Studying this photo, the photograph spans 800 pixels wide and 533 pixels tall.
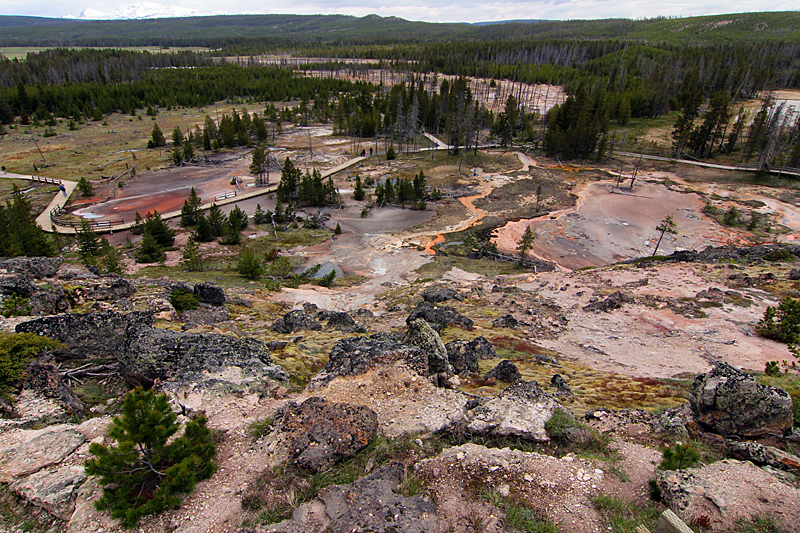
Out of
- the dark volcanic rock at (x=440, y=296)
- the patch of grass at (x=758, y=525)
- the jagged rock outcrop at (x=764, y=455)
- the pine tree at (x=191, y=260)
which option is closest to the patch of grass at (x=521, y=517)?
the patch of grass at (x=758, y=525)

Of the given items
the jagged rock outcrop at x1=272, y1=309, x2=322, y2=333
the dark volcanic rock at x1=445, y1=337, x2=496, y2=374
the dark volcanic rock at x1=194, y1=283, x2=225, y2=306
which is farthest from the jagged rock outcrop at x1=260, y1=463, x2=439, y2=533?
the dark volcanic rock at x1=194, y1=283, x2=225, y2=306

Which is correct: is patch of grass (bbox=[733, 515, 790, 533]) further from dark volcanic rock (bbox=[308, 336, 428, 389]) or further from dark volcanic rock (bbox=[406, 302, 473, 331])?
dark volcanic rock (bbox=[406, 302, 473, 331])

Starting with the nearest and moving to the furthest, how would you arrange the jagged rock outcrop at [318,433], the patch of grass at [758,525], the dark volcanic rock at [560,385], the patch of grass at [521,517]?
the patch of grass at [758,525], the patch of grass at [521,517], the jagged rock outcrop at [318,433], the dark volcanic rock at [560,385]

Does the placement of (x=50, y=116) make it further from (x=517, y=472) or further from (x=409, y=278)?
(x=517, y=472)

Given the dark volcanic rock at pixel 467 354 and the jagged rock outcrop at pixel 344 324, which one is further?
the jagged rock outcrop at pixel 344 324

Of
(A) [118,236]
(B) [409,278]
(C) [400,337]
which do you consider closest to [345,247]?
(B) [409,278]

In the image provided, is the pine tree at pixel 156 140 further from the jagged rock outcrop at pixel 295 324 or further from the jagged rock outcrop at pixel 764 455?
the jagged rock outcrop at pixel 764 455

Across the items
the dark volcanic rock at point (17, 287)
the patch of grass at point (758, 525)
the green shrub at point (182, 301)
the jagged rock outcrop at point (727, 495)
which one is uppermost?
the patch of grass at point (758, 525)
